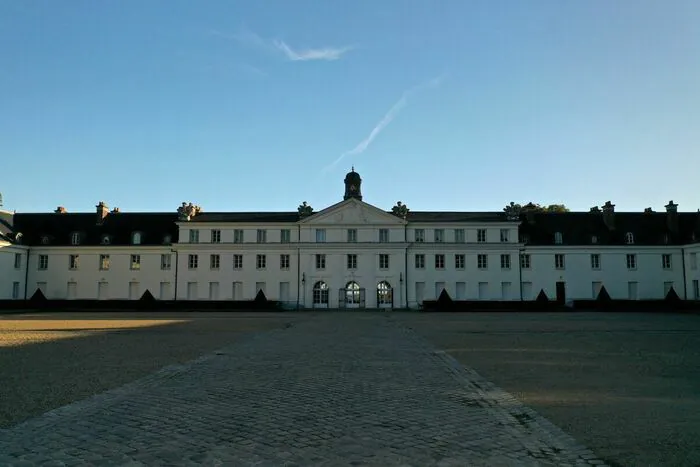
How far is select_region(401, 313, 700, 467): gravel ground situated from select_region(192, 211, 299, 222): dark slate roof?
40606 millimetres

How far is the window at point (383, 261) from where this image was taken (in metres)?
58.3

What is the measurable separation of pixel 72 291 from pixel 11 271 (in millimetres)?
5683

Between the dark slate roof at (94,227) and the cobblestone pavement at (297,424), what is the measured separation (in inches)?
2049

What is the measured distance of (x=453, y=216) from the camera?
60812 mm

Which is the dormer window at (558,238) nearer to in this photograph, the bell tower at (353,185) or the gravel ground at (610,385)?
the bell tower at (353,185)

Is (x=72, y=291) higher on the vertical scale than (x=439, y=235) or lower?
lower

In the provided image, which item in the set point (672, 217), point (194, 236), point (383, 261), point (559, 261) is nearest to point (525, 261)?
point (559, 261)

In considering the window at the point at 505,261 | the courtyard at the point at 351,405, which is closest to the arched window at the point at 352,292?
the window at the point at 505,261

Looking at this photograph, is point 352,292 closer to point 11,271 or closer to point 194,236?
point 194,236

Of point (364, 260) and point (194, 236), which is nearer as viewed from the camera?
point (364, 260)

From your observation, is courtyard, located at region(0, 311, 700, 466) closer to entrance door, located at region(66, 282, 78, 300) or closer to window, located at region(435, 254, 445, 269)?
window, located at region(435, 254, 445, 269)

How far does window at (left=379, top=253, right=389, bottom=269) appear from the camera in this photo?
191 feet

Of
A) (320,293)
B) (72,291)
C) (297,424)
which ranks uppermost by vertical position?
(72,291)

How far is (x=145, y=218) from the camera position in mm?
63656
